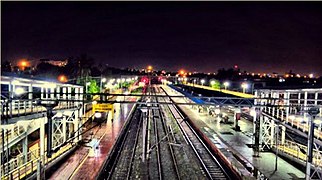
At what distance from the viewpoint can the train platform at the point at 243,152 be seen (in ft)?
55.1

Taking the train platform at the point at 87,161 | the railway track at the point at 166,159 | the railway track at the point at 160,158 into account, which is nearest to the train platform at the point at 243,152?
the railway track at the point at 160,158

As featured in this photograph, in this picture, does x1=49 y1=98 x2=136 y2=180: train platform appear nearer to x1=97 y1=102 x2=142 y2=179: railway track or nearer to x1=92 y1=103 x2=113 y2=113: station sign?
x1=97 y1=102 x2=142 y2=179: railway track

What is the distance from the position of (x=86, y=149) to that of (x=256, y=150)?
34.3 ft

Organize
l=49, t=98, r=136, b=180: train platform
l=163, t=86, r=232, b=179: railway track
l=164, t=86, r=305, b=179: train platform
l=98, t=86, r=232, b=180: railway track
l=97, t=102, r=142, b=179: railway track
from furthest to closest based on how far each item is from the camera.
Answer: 1. l=163, t=86, r=232, b=179: railway track
2. l=98, t=86, r=232, b=180: railway track
3. l=97, t=102, r=142, b=179: railway track
4. l=164, t=86, r=305, b=179: train platform
5. l=49, t=98, r=136, b=180: train platform

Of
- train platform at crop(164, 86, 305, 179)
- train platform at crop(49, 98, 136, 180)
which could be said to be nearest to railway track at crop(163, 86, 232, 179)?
train platform at crop(164, 86, 305, 179)

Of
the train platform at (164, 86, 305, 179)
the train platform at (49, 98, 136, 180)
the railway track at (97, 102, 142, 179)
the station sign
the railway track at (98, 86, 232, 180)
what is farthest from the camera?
the station sign

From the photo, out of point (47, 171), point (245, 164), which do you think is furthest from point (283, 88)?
point (47, 171)

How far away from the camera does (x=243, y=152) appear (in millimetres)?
20797

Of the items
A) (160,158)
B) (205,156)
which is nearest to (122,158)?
(160,158)

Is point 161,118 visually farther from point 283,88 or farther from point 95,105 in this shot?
point 283,88

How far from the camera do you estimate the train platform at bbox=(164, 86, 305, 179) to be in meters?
16.8

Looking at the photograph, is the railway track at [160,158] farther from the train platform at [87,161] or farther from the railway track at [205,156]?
the train platform at [87,161]

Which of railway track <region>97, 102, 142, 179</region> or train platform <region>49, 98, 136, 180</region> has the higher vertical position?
train platform <region>49, 98, 136, 180</region>

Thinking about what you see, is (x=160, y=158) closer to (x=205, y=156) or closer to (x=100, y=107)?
(x=205, y=156)
